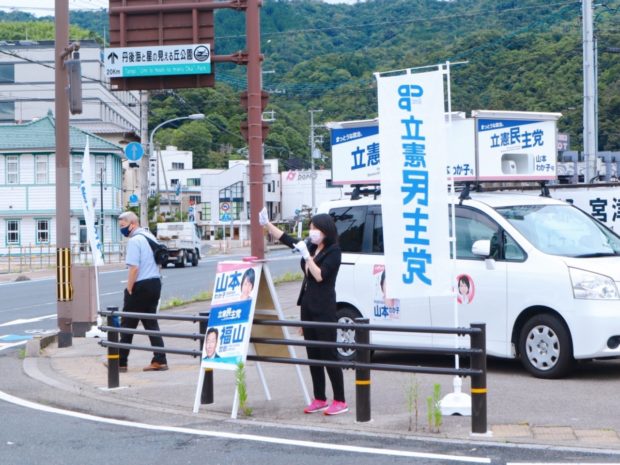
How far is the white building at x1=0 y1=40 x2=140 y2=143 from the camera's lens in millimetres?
83812

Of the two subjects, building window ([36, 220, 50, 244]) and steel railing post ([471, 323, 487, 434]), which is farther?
building window ([36, 220, 50, 244])

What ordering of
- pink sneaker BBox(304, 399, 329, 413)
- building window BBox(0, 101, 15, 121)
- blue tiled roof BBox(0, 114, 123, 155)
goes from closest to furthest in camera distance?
pink sneaker BBox(304, 399, 329, 413) → blue tiled roof BBox(0, 114, 123, 155) → building window BBox(0, 101, 15, 121)

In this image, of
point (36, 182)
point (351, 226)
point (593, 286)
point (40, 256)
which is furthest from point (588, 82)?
point (36, 182)

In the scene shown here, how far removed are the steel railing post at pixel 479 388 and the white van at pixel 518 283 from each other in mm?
1753

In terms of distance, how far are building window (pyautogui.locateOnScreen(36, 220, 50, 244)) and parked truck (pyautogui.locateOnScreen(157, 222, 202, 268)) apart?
11332mm

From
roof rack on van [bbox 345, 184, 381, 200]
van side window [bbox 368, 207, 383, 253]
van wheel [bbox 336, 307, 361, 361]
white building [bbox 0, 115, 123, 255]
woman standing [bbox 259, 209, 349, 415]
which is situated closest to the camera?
woman standing [bbox 259, 209, 349, 415]

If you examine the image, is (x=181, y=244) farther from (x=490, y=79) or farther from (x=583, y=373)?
(x=583, y=373)

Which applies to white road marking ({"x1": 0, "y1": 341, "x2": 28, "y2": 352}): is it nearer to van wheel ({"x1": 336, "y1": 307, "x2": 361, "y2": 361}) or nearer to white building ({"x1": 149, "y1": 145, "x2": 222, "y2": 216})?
van wheel ({"x1": 336, "y1": 307, "x2": 361, "y2": 361})

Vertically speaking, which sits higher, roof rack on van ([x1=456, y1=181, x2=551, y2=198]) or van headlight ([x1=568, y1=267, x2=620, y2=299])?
roof rack on van ([x1=456, y1=181, x2=551, y2=198])

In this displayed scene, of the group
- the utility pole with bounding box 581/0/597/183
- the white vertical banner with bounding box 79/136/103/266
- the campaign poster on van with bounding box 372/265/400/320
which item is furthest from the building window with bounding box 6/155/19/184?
the campaign poster on van with bounding box 372/265/400/320

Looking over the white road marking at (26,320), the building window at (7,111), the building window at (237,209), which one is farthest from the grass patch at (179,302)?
the building window at (237,209)

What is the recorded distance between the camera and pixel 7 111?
292ft

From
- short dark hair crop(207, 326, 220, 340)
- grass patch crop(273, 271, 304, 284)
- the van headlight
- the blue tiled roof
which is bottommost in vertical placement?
grass patch crop(273, 271, 304, 284)

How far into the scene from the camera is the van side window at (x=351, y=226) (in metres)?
12.7
